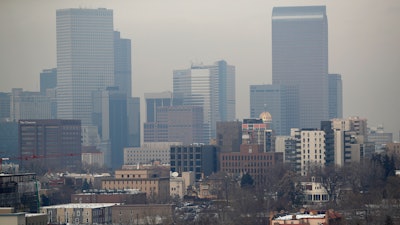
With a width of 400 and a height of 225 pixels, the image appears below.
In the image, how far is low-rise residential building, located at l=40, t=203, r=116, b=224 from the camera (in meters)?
33.2

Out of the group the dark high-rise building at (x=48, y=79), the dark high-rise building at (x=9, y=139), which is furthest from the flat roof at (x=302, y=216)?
the dark high-rise building at (x=48, y=79)

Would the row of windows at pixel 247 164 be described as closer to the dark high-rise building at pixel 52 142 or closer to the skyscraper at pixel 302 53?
the dark high-rise building at pixel 52 142

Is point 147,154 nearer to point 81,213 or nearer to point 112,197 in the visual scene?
point 112,197

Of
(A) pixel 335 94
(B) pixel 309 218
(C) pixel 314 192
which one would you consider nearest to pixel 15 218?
(B) pixel 309 218

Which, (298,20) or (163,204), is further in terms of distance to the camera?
(298,20)

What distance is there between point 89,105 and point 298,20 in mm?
12615

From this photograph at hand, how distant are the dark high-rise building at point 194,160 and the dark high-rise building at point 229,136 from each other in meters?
1.51

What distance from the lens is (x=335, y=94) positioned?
269 ft

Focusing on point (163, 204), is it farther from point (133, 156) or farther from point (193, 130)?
point (193, 130)

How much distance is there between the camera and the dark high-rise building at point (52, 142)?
5787 cm

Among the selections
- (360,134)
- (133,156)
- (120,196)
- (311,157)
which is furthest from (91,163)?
(120,196)

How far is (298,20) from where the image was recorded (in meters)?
88.9

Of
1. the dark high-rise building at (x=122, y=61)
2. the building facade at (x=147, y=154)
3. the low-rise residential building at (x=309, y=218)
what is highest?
the dark high-rise building at (x=122, y=61)

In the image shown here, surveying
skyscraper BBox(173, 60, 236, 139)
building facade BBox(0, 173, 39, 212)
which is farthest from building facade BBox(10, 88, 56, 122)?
building facade BBox(0, 173, 39, 212)
